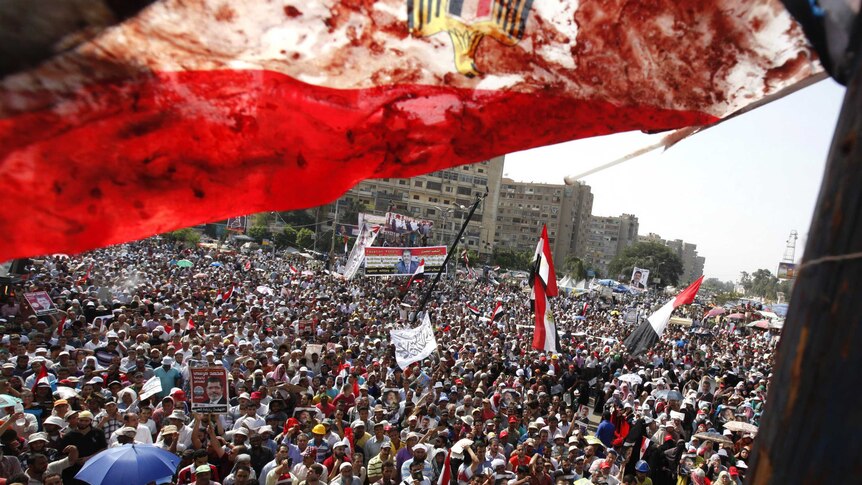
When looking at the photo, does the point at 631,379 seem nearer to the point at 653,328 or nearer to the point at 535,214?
the point at 653,328

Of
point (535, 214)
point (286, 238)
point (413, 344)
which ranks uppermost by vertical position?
point (535, 214)

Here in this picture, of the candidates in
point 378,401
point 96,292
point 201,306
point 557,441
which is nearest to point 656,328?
point 557,441

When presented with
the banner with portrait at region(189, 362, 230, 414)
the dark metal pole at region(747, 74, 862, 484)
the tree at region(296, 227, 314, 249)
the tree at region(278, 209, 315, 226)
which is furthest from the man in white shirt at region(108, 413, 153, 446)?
the tree at region(278, 209, 315, 226)

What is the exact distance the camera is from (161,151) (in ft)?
7.41

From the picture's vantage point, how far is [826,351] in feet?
3.66

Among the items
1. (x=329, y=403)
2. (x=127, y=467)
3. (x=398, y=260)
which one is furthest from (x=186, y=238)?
(x=127, y=467)

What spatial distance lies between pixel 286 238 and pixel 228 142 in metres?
73.5

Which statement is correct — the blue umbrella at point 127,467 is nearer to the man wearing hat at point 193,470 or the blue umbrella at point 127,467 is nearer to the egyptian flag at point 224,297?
the man wearing hat at point 193,470

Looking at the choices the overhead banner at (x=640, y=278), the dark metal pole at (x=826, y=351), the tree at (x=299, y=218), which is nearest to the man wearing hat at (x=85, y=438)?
the dark metal pole at (x=826, y=351)

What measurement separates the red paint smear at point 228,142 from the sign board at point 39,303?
13.2m

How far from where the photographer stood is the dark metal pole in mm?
1080

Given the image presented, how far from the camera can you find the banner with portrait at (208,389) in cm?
726

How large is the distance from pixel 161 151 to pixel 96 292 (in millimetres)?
19664

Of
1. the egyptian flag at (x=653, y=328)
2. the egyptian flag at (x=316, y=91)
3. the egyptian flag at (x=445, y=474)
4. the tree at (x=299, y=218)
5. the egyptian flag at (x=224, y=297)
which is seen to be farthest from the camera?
the tree at (x=299, y=218)
